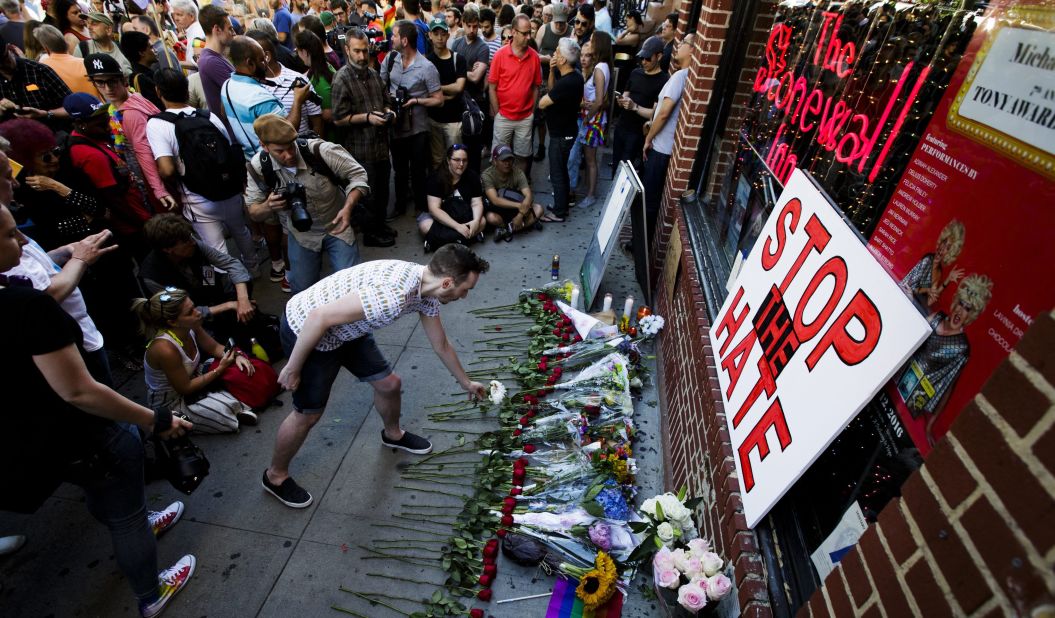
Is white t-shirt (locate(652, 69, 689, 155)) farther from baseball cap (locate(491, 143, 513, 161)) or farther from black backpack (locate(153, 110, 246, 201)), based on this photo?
black backpack (locate(153, 110, 246, 201))

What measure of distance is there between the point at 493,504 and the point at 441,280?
1.47 meters

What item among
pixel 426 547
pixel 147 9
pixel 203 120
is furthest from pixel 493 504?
pixel 147 9

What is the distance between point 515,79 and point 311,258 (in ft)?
11.8

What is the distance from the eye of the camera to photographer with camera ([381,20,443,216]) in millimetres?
5859

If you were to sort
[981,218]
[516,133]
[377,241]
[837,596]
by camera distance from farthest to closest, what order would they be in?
[516,133]
[377,241]
[981,218]
[837,596]

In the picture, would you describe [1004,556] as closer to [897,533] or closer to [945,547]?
[945,547]

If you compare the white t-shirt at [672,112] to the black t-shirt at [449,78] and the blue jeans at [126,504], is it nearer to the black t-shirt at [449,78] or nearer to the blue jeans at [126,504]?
the black t-shirt at [449,78]

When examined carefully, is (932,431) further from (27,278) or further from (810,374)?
(27,278)

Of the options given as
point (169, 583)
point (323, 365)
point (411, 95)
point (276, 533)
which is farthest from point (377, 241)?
point (169, 583)

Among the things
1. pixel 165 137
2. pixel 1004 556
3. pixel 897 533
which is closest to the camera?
pixel 1004 556

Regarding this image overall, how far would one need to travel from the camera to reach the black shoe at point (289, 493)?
3.15 metres

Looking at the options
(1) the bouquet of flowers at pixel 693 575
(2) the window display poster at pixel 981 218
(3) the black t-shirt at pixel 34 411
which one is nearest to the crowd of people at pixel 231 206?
(3) the black t-shirt at pixel 34 411

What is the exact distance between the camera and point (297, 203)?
148 inches

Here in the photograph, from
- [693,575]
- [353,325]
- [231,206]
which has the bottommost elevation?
[693,575]
